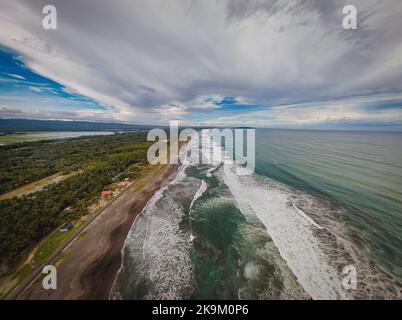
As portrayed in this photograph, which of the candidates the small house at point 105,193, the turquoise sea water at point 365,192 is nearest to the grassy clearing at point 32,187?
the small house at point 105,193

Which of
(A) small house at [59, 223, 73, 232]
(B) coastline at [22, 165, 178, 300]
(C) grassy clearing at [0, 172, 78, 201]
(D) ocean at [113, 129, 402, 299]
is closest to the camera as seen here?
(B) coastline at [22, 165, 178, 300]

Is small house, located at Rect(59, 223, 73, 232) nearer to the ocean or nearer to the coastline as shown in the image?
the coastline

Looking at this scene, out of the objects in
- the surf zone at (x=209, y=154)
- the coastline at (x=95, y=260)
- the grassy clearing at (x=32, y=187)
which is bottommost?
the coastline at (x=95, y=260)

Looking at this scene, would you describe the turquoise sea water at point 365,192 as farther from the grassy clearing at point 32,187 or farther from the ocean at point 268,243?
the grassy clearing at point 32,187

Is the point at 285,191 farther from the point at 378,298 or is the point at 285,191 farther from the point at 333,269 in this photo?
the point at 378,298

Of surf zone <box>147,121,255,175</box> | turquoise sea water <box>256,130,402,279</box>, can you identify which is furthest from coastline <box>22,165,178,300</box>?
surf zone <box>147,121,255,175</box>

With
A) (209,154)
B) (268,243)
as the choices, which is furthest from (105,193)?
(209,154)

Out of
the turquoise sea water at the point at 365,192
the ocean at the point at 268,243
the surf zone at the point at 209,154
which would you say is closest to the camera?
the ocean at the point at 268,243

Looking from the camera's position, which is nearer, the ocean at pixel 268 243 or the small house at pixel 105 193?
the ocean at pixel 268 243
